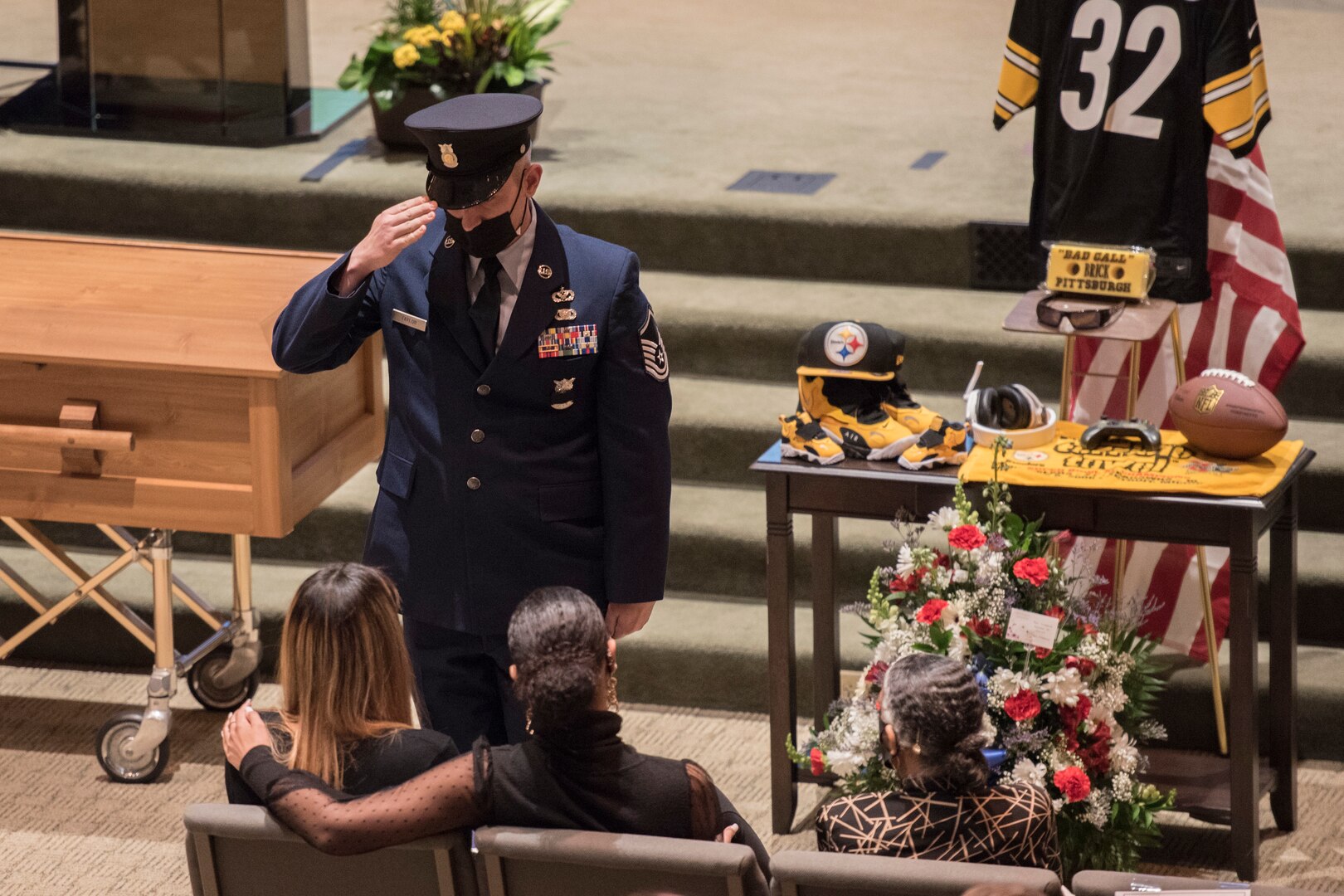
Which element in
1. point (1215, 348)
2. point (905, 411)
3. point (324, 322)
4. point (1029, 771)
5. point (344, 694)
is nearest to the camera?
point (344, 694)

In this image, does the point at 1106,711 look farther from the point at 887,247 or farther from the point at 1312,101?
the point at 1312,101

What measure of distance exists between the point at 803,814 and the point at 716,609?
79 cm

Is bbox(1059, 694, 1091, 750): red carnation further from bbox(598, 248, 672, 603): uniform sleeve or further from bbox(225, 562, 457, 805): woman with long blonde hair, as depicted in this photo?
bbox(225, 562, 457, 805): woman with long blonde hair

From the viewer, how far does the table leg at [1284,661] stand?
3961 millimetres

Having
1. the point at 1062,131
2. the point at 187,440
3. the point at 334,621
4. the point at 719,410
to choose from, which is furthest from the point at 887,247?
the point at 334,621

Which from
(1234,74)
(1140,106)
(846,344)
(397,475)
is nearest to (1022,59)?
(1140,106)

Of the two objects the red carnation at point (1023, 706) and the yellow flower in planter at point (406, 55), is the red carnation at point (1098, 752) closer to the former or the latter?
the red carnation at point (1023, 706)

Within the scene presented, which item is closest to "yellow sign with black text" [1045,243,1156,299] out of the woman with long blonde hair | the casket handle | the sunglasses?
the sunglasses

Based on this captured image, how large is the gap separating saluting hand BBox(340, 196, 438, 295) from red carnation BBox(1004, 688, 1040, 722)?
→ 1.48 meters

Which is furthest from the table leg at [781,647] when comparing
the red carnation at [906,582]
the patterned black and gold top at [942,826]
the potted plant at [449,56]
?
the potted plant at [449,56]

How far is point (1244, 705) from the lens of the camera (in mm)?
3781

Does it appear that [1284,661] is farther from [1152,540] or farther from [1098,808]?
[1098,808]

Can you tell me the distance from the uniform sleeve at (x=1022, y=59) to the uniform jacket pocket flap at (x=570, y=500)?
5.28ft

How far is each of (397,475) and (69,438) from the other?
109 cm
